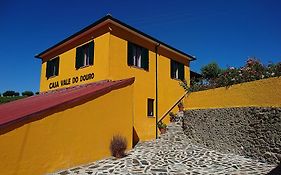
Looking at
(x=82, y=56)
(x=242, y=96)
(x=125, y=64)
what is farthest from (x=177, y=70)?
(x=242, y=96)

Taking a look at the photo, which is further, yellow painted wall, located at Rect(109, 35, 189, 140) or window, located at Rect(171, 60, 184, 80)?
window, located at Rect(171, 60, 184, 80)

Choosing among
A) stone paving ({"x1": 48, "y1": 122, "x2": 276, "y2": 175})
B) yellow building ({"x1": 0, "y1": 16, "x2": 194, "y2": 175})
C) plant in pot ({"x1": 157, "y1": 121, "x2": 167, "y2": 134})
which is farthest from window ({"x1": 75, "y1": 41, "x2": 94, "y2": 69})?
stone paving ({"x1": 48, "y1": 122, "x2": 276, "y2": 175})

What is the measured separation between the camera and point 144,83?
15797 millimetres

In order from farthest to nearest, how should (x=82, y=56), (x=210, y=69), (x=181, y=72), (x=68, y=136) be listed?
(x=210, y=69) → (x=181, y=72) → (x=82, y=56) → (x=68, y=136)

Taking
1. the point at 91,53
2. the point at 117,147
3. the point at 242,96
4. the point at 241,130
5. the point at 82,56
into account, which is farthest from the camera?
the point at 82,56

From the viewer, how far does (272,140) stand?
33.0 feet

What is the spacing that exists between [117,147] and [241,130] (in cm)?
571

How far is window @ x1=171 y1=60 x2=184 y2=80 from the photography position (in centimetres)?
Answer: 1850

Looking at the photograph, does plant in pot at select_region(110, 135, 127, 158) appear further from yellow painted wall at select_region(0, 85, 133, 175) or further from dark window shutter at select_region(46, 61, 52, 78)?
dark window shutter at select_region(46, 61, 52, 78)

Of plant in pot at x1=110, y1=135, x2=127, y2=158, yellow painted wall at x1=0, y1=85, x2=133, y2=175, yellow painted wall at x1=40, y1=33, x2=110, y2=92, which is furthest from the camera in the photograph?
yellow painted wall at x1=40, y1=33, x2=110, y2=92

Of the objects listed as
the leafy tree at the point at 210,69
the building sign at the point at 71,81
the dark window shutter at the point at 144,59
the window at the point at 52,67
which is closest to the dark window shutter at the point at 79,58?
the building sign at the point at 71,81

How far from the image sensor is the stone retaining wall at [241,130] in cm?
1012

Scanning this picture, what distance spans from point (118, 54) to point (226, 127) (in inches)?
277

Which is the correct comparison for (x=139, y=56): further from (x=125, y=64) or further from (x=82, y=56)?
(x=82, y=56)
